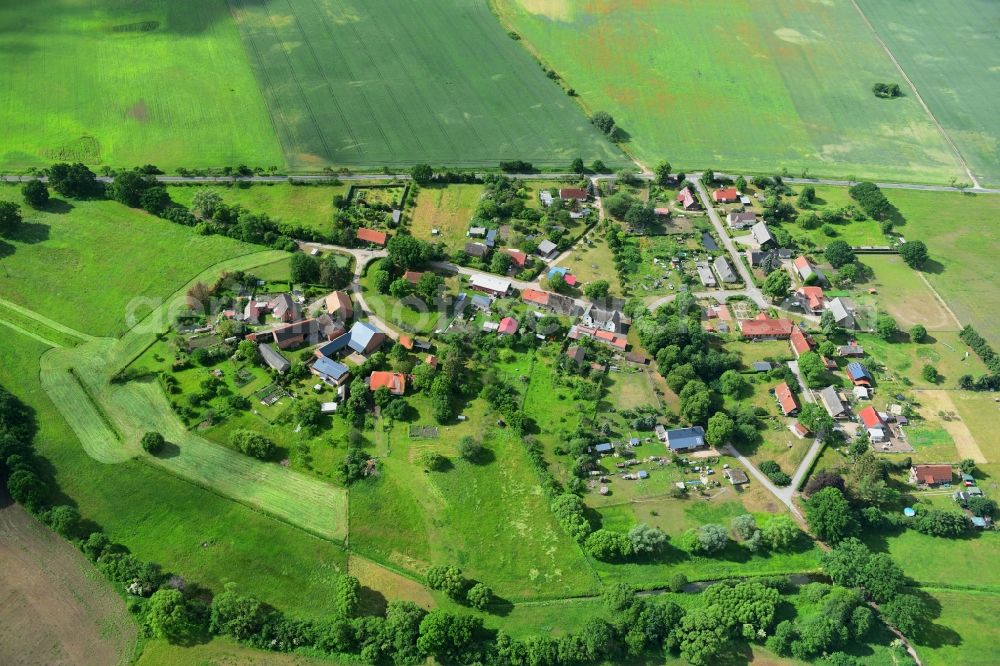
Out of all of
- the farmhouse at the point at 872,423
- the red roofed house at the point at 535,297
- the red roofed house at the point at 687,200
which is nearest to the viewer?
the farmhouse at the point at 872,423

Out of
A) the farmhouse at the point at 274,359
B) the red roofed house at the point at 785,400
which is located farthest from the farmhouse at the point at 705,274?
the farmhouse at the point at 274,359

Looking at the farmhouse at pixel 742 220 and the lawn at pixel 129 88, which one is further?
the lawn at pixel 129 88

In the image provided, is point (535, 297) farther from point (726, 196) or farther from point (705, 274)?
point (726, 196)

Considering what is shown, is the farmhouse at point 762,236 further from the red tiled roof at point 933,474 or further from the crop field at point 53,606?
the crop field at point 53,606

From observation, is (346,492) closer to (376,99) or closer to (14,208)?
(14,208)

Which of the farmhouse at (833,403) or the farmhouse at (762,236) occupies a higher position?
the farmhouse at (762,236)

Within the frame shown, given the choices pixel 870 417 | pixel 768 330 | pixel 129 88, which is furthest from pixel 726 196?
pixel 129 88
